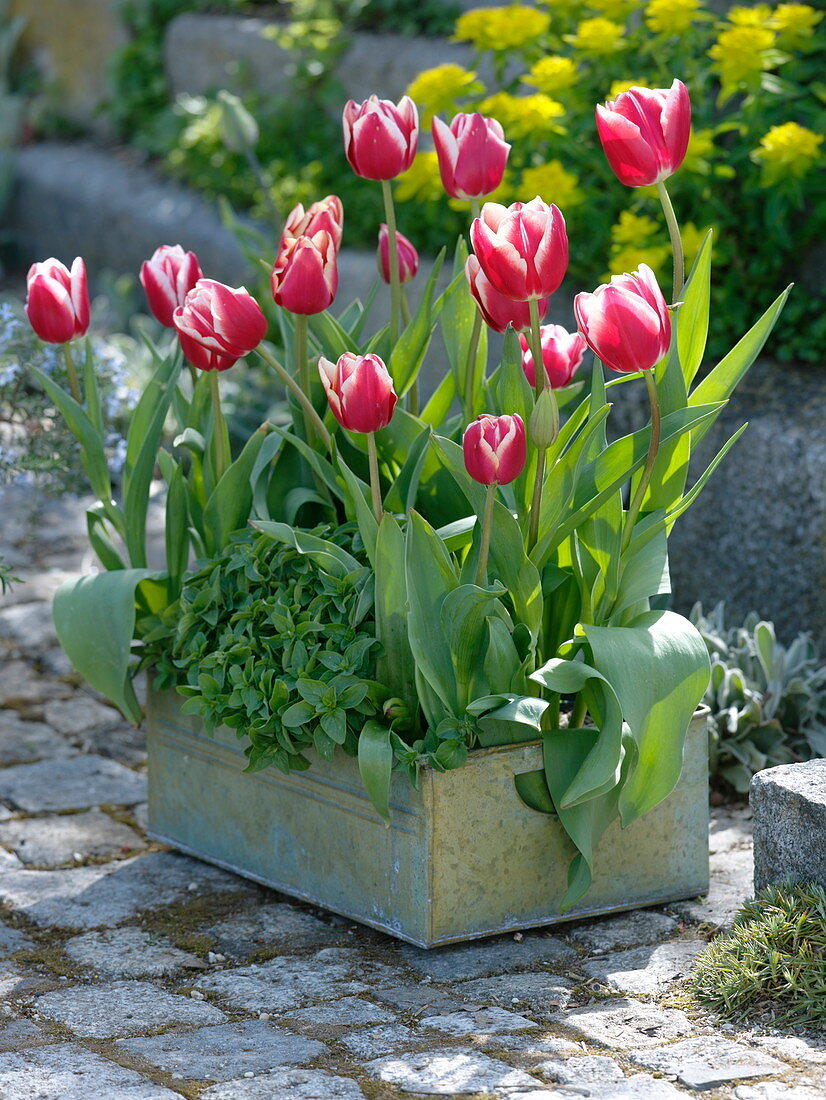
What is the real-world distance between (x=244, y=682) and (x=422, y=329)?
0.69 m

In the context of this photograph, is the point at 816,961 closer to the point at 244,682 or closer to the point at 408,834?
the point at 408,834

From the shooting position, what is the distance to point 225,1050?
2.18m

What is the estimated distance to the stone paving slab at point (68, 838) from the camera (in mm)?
3002

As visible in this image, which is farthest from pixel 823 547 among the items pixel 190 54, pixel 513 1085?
pixel 190 54

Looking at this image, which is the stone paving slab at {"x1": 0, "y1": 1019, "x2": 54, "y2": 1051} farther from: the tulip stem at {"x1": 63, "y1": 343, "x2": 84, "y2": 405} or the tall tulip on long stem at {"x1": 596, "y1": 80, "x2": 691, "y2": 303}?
the tall tulip on long stem at {"x1": 596, "y1": 80, "x2": 691, "y2": 303}

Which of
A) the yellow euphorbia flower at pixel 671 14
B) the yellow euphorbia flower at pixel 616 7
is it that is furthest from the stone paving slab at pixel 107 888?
the yellow euphorbia flower at pixel 616 7

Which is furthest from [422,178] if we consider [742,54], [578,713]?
[578,713]

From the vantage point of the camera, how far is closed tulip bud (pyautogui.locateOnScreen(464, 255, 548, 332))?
2311 millimetres

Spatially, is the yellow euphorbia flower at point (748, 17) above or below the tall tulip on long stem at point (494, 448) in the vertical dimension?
above

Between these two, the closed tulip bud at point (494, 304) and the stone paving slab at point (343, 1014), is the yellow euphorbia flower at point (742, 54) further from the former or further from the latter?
the stone paving slab at point (343, 1014)

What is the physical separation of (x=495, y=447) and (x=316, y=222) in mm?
628

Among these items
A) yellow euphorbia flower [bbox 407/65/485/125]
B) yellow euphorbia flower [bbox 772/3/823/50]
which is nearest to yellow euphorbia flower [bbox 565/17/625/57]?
yellow euphorbia flower [bbox 407/65/485/125]

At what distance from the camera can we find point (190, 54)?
23.5 feet

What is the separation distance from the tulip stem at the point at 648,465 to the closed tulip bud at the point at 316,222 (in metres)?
0.64
